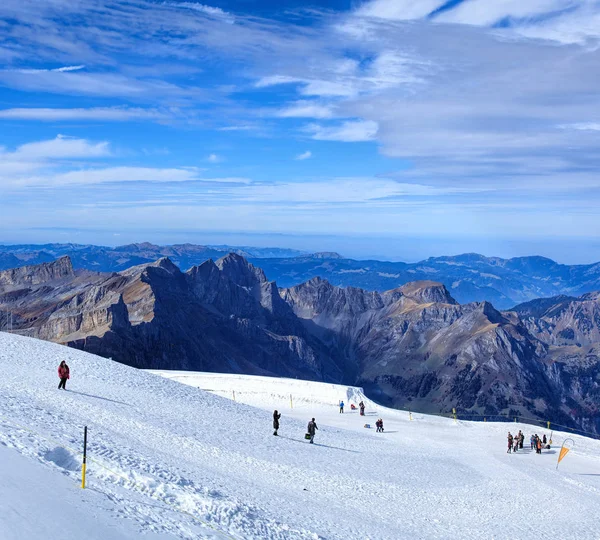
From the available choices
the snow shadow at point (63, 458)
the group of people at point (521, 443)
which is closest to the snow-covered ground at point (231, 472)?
→ the snow shadow at point (63, 458)

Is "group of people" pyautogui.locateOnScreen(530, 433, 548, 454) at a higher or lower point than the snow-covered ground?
lower

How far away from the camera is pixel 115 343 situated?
455ft

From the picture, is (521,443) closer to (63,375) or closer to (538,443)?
(538,443)

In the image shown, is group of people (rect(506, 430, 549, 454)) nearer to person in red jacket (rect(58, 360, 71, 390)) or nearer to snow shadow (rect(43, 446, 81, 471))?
person in red jacket (rect(58, 360, 71, 390))

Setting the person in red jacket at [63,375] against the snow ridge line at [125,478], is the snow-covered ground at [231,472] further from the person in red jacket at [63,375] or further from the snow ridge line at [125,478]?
the person in red jacket at [63,375]

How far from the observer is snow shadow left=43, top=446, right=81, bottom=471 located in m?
17.1

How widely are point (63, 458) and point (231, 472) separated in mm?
6805

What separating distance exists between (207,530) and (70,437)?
7011mm

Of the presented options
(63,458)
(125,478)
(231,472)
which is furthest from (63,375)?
(125,478)

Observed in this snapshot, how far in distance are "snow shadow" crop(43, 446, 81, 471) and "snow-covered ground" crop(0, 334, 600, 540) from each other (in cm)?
4

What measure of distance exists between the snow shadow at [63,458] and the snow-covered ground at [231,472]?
0.04 metres

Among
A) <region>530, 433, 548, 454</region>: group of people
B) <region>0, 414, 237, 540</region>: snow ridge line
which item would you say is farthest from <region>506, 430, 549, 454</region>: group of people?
<region>0, 414, 237, 540</region>: snow ridge line

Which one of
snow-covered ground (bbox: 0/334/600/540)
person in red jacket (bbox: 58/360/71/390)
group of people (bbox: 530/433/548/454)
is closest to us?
snow-covered ground (bbox: 0/334/600/540)

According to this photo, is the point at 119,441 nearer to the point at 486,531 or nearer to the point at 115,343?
the point at 486,531
